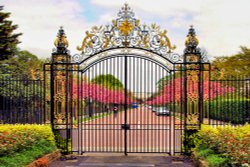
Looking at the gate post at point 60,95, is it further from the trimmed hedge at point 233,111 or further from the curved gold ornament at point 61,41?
the trimmed hedge at point 233,111

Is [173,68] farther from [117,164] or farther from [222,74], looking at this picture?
[117,164]

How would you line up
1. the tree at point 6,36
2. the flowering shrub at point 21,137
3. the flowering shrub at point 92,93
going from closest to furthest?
the flowering shrub at point 21,137, the flowering shrub at point 92,93, the tree at point 6,36

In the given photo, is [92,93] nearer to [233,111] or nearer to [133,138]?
[133,138]

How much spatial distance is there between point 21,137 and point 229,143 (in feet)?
15.4

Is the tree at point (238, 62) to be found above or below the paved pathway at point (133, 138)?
above

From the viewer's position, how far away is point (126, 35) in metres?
9.34

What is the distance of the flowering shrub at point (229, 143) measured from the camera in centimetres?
562

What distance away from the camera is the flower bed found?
6.68 metres

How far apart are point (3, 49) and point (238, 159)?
68.3 feet

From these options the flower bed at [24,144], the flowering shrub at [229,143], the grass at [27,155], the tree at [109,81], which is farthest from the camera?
the tree at [109,81]

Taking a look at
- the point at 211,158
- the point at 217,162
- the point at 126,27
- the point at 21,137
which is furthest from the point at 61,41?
the point at 217,162

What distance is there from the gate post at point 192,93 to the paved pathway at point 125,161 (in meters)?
0.77

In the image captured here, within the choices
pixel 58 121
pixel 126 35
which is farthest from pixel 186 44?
pixel 58 121

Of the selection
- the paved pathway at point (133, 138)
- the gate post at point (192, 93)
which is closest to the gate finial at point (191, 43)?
the gate post at point (192, 93)
